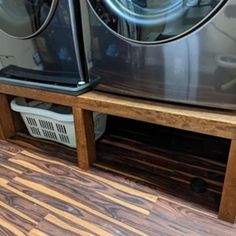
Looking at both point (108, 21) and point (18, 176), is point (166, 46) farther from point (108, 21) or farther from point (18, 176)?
point (18, 176)

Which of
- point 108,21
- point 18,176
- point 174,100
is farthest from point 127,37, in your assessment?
point 18,176

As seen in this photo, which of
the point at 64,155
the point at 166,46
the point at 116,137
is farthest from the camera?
the point at 116,137

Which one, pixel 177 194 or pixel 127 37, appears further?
pixel 177 194

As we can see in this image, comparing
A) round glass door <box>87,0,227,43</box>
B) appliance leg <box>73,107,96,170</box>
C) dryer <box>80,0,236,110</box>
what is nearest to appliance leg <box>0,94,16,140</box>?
appliance leg <box>73,107,96,170</box>

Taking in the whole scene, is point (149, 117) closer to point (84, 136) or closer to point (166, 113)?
point (166, 113)

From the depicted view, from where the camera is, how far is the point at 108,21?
796 millimetres

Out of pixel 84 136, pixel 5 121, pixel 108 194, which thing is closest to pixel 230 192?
pixel 108 194

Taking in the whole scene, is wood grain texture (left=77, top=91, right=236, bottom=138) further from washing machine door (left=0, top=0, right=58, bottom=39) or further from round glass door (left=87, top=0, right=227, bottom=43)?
washing machine door (left=0, top=0, right=58, bottom=39)

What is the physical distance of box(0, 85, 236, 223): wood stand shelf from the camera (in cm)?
71

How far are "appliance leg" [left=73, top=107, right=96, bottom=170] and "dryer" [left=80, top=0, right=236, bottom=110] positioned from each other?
0.63 feet

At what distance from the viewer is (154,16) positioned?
0.72 meters

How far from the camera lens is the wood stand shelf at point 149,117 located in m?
0.71

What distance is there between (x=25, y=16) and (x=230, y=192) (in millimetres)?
998

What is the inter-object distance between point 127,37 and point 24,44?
1.62 ft
